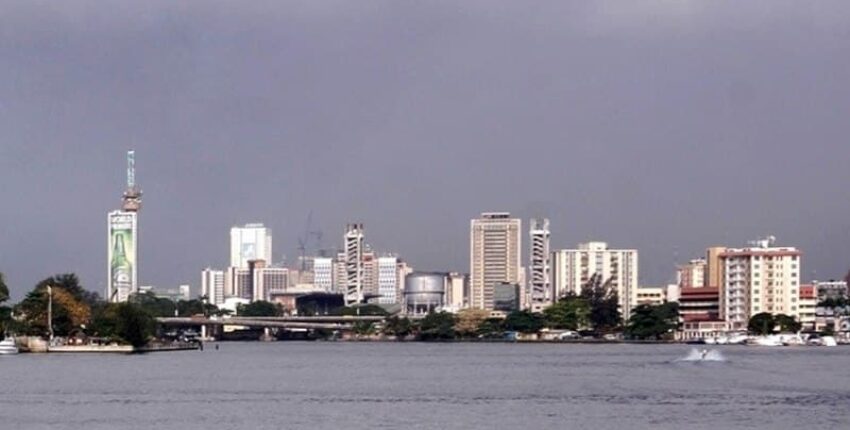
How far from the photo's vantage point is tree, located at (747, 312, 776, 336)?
193500 mm

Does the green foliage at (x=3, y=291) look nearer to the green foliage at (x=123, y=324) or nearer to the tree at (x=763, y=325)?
the green foliage at (x=123, y=324)

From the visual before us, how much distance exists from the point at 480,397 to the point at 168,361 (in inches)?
1899

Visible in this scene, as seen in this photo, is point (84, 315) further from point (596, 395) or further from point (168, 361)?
point (596, 395)

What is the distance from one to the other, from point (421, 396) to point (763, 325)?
5246 inches

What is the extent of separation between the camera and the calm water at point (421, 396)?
52719 millimetres

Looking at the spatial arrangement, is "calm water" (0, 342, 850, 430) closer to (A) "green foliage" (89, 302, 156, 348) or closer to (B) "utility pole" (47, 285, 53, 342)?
(B) "utility pole" (47, 285, 53, 342)

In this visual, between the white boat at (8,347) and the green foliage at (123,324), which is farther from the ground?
the green foliage at (123,324)

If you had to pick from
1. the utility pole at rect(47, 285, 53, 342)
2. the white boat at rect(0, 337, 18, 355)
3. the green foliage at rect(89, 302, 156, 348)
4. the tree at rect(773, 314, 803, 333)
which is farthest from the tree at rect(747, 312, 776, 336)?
the white boat at rect(0, 337, 18, 355)

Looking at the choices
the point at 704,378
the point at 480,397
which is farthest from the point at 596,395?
the point at 704,378

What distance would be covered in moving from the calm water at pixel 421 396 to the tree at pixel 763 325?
9115 centimetres

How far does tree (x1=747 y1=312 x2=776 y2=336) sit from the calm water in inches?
3589

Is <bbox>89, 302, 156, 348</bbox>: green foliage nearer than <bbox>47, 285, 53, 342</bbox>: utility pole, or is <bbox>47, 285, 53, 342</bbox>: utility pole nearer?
<bbox>47, 285, 53, 342</bbox>: utility pole

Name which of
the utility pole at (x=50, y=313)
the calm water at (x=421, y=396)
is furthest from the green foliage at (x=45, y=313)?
the calm water at (x=421, y=396)

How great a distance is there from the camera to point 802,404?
61.1m
